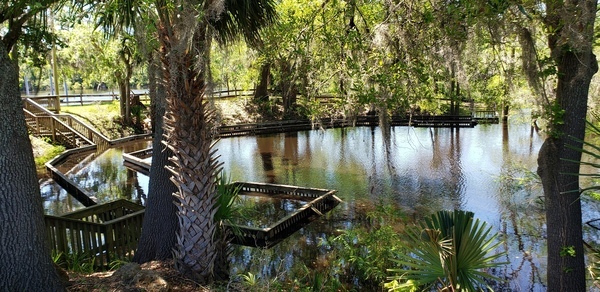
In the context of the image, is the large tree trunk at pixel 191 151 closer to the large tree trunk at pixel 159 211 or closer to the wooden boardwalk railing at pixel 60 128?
the large tree trunk at pixel 159 211

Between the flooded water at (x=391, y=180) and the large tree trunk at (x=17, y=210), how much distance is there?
11.5ft

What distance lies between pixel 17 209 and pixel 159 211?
2094 mm

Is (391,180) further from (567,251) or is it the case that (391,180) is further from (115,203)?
(115,203)

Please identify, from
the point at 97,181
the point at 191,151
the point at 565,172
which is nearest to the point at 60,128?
the point at 97,181

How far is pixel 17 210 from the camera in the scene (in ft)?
13.8

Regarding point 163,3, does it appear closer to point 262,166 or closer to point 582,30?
point 582,30

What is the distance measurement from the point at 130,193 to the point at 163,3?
914cm

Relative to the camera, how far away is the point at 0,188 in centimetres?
414

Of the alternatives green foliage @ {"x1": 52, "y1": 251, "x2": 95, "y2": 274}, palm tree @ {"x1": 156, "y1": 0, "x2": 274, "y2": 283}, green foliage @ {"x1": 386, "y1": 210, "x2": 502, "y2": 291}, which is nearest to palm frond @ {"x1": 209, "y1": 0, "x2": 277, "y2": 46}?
palm tree @ {"x1": 156, "y1": 0, "x2": 274, "y2": 283}

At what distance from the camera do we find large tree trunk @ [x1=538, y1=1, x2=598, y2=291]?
17.1ft

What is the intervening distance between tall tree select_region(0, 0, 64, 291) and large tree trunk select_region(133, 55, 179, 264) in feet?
5.58

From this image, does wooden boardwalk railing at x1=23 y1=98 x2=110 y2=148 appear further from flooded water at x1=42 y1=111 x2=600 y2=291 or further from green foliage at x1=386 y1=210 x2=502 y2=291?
green foliage at x1=386 y1=210 x2=502 y2=291

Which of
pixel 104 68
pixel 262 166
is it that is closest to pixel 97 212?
pixel 262 166

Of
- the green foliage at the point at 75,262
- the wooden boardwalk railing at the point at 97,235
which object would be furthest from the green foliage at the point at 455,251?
the wooden boardwalk railing at the point at 97,235
